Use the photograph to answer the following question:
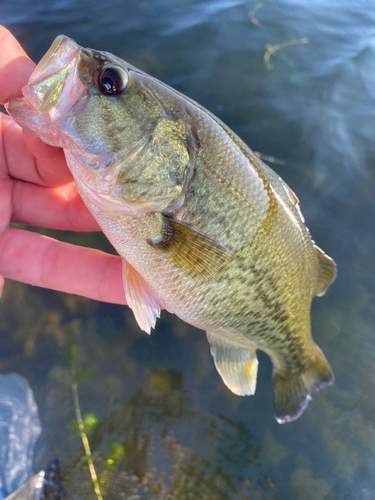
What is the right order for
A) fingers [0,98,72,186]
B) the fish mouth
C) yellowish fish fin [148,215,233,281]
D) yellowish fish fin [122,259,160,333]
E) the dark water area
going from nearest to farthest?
1. the fish mouth
2. yellowish fish fin [148,215,233,281]
3. yellowish fish fin [122,259,160,333]
4. fingers [0,98,72,186]
5. the dark water area

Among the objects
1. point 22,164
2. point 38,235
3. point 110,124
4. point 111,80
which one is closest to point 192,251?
point 110,124

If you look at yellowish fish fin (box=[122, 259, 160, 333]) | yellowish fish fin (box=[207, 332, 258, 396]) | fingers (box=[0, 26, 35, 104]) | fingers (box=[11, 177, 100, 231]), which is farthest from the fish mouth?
yellowish fish fin (box=[207, 332, 258, 396])

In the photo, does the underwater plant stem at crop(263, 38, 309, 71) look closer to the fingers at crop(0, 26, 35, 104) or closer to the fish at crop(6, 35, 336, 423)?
the fish at crop(6, 35, 336, 423)

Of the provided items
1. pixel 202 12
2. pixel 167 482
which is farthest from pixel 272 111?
pixel 167 482

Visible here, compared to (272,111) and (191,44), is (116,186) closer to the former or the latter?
(272,111)

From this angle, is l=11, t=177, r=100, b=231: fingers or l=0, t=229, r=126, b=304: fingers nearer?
l=0, t=229, r=126, b=304: fingers

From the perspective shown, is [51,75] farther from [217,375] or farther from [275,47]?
[275,47]
